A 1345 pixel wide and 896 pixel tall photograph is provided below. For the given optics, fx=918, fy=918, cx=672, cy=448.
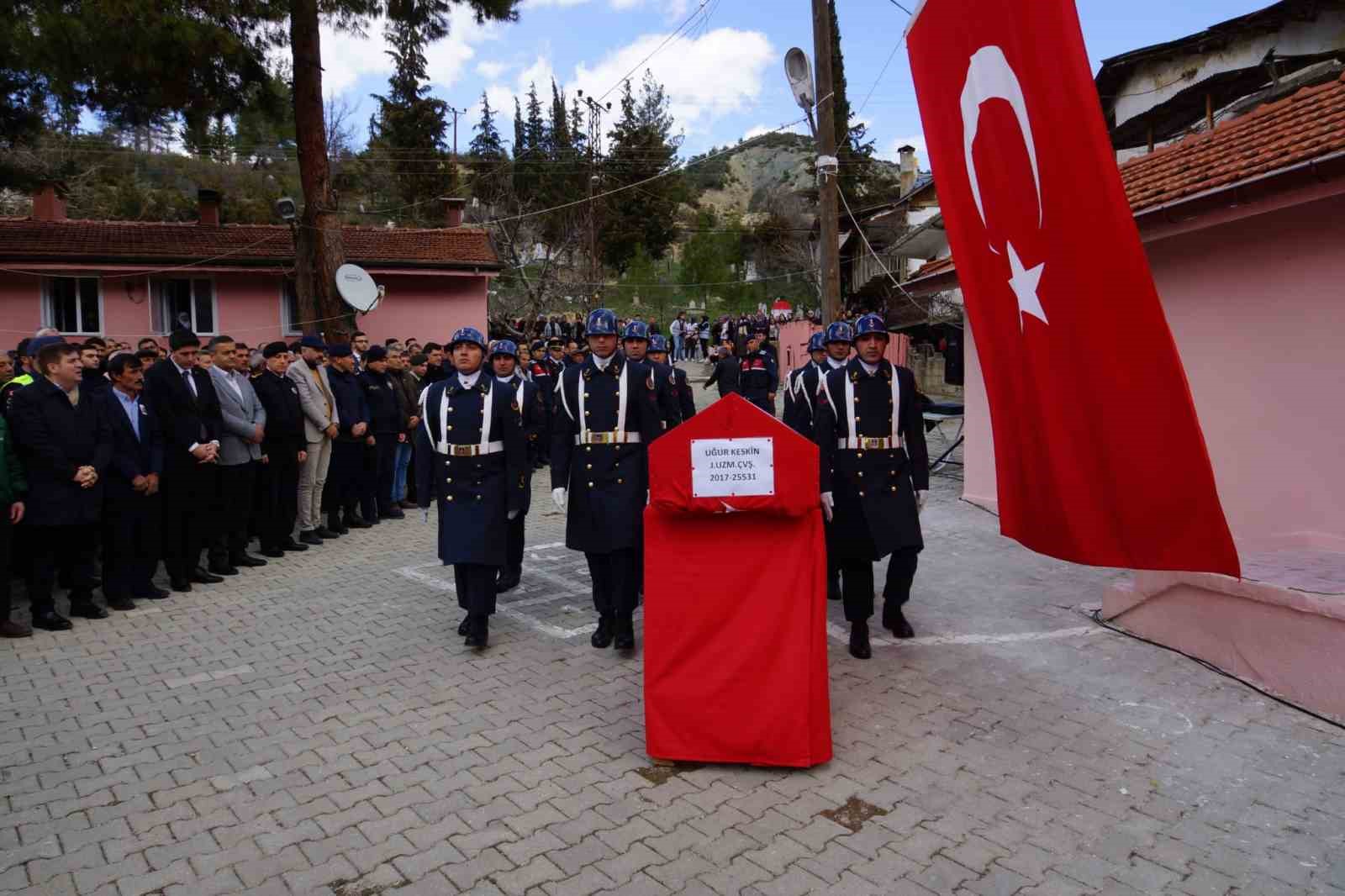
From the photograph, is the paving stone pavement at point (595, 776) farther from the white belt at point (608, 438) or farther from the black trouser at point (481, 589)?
the white belt at point (608, 438)

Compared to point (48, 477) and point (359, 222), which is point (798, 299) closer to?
point (359, 222)

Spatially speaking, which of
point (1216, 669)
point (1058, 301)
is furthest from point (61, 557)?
point (1216, 669)

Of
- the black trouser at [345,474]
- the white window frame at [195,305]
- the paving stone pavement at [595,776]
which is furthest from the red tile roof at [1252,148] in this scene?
the white window frame at [195,305]

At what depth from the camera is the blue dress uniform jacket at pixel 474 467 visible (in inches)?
231

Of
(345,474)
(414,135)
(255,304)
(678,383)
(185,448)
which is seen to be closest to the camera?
(678,383)

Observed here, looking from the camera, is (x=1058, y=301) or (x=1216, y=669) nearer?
(x=1058, y=301)

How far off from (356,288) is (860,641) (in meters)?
14.2

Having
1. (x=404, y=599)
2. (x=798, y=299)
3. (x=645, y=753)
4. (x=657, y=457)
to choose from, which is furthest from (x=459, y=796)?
(x=798, y=299)

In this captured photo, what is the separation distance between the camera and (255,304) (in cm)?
2283

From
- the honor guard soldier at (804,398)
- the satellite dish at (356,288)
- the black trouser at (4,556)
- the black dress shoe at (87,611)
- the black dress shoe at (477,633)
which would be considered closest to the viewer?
the black dress shoe at (477,633)

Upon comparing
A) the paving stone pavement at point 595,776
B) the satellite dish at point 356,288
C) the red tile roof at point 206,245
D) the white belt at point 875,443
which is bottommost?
the paving stone pavement at point 595,776

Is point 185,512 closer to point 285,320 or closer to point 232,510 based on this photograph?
point 232,510

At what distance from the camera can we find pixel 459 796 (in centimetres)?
395

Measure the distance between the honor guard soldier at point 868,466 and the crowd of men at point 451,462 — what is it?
0.04ft
